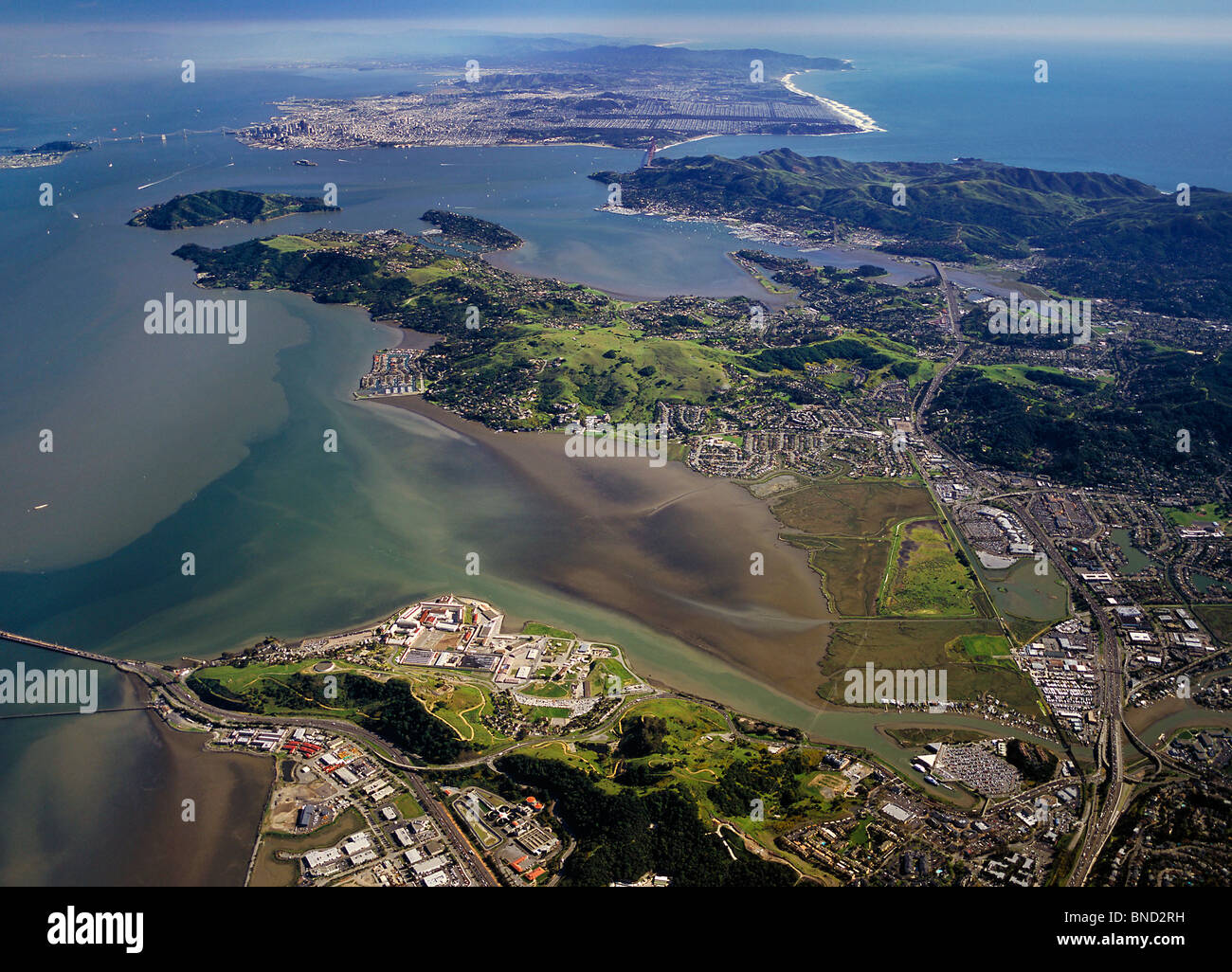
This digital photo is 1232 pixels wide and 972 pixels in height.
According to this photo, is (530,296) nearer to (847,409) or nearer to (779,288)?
(779,288)

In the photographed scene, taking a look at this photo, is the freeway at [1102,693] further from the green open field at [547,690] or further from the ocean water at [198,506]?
the green open field at [547,690]

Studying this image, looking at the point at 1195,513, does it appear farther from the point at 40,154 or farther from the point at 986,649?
the point at 40,154

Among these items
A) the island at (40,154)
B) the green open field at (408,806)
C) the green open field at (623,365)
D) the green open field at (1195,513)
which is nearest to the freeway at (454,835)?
the green open field at (408,806)

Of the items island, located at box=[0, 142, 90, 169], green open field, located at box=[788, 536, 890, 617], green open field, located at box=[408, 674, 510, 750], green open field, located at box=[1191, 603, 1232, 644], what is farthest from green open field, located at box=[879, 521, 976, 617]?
island, located at box=[0, 142, 90, 169]

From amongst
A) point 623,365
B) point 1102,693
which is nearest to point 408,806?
point 1102,693

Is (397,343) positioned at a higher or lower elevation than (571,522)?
higher
